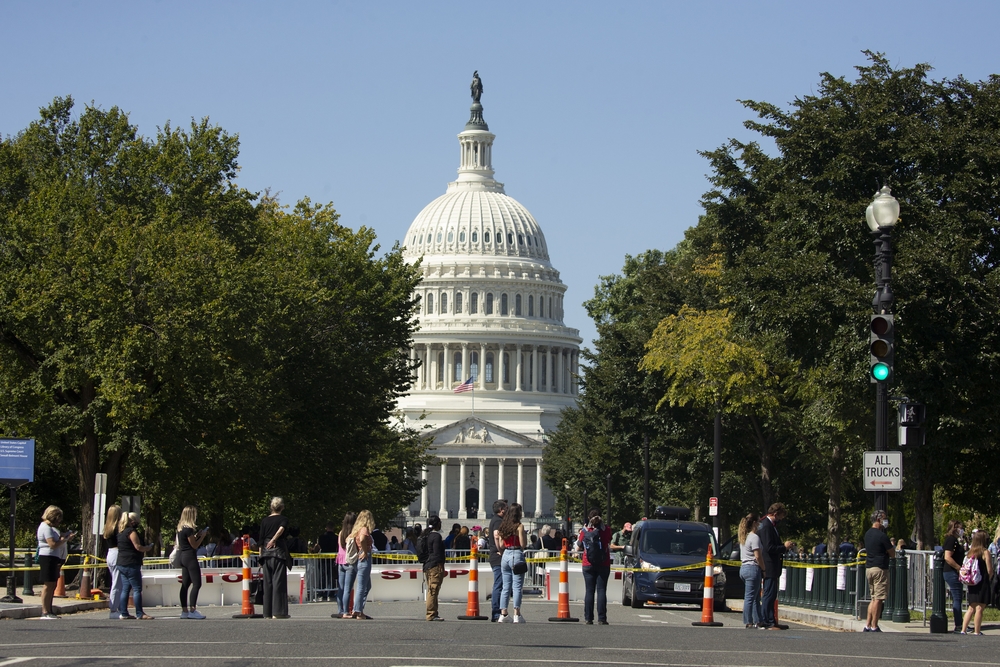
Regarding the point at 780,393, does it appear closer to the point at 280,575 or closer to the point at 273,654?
the point at 280,575

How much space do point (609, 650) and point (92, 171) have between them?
90.4ft

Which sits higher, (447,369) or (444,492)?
(447,369)

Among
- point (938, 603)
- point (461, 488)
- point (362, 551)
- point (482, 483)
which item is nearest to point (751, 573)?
point (938, 603)

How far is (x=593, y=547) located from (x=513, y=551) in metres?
1.20

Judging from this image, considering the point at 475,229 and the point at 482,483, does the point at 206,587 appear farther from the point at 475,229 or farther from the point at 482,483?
the point at 475,229

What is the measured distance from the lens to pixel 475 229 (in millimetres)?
180250

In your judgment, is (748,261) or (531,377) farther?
(531,377)

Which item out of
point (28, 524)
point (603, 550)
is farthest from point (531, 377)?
point (603, 550)

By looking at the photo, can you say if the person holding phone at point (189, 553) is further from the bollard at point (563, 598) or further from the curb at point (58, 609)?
the bollard at point (563, 598)

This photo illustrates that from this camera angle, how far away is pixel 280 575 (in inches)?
971

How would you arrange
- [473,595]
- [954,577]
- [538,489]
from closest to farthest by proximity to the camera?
[954,577] → [473,595] → [538,489]

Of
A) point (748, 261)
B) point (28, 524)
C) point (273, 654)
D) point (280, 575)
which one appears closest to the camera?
point (273, 654)

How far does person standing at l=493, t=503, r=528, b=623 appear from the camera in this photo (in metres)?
23.8

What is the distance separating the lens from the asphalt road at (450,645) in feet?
51.2
